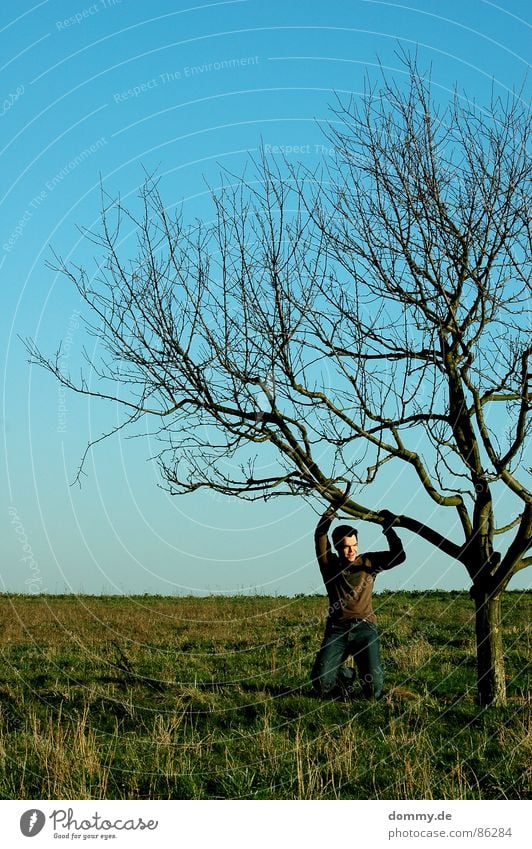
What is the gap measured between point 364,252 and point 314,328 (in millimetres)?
1075

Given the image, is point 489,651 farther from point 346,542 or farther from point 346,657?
point 346,542

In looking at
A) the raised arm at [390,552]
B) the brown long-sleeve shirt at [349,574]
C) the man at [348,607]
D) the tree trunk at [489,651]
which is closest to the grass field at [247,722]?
the tree trunk at [489,651]

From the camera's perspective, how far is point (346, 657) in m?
11.6

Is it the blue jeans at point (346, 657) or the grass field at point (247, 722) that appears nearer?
the grass field at point (247, 722)

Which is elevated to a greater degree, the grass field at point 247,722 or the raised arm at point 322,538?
the raised arm at point 322,538

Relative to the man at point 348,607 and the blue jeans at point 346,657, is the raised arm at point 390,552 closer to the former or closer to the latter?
the man at point 348,607

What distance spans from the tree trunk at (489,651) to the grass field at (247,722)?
0.75 ft

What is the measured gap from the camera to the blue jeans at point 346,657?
37.1ft
